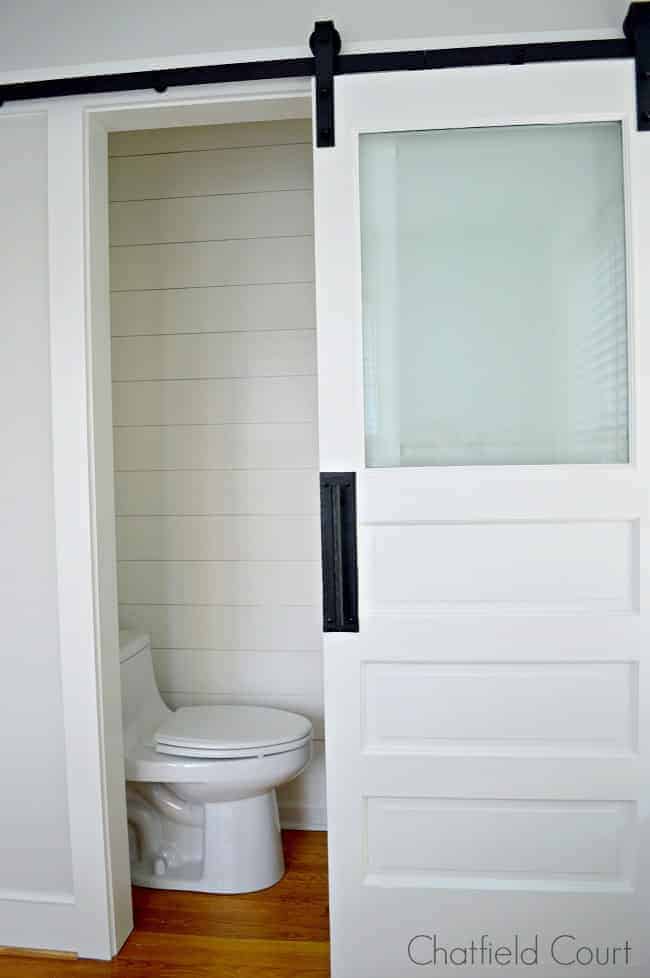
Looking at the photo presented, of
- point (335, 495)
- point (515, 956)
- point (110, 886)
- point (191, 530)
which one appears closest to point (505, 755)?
point (515, 956)

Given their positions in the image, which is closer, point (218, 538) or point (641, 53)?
point (641, 53)

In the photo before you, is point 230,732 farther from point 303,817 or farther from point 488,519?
point 488,519

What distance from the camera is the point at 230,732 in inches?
99.2

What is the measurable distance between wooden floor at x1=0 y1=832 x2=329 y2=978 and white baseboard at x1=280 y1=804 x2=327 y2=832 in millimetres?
289

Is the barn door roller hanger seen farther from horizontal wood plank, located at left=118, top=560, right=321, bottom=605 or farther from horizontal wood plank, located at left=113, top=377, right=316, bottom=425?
horizontal wood plank, located at left=118, top=560, right=321, bottom=605

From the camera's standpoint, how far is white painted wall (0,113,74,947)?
2.13m

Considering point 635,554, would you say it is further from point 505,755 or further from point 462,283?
point 462,283

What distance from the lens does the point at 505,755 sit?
1909mm

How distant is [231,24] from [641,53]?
0.96 m

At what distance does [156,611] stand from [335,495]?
1.28 metres

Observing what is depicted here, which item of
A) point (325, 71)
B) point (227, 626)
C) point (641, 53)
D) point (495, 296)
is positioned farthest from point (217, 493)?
point (641, 53)

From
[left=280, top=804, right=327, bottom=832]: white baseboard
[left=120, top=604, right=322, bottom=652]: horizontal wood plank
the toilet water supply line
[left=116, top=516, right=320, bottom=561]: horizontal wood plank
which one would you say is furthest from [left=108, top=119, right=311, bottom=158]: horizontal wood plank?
[left=280, top=804, right=327, bottom=832]: white baseboard

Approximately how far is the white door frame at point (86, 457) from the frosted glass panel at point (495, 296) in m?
0.43

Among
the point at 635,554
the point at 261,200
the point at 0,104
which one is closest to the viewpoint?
the point at 635,554
